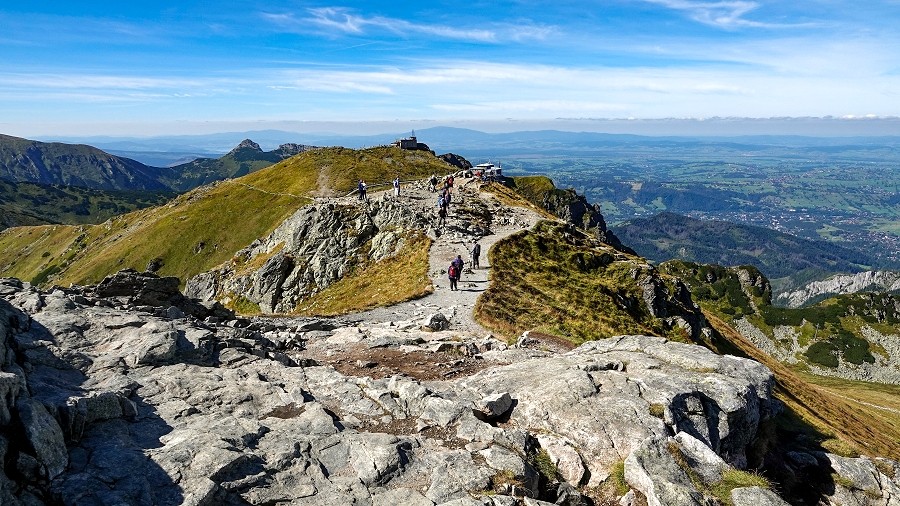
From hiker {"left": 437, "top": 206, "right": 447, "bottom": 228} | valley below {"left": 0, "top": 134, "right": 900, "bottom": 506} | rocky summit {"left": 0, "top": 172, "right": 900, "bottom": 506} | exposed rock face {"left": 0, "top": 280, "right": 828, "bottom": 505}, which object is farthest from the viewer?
hiker {"left": 437, "top": 206, "right": 447, "bottom": 228}

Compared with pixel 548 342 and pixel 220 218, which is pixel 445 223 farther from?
pixel 220 218

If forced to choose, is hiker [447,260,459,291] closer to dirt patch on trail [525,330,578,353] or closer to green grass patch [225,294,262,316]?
dirt patch on trail [525,330,578,353]

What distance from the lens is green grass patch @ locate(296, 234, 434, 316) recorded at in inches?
1774

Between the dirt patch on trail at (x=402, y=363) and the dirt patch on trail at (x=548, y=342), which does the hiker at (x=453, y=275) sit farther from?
the dirt patch on trail at (x=402, y=363)

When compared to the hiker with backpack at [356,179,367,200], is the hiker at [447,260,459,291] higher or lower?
lower

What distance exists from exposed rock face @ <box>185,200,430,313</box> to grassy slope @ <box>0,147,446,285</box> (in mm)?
34665

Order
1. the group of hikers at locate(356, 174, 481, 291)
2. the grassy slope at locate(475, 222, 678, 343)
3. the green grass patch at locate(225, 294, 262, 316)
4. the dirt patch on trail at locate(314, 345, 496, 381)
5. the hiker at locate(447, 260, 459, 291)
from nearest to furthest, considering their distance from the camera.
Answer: the dirt patch on trail at locate(314, 345, 496, 381) < the grassy slope at locate(475, 222, 678, 343) < the hiker at locate(447, 260, 459, 291) < the group of hikers at locate(356, 174, 481, 291) < the green grass patch at locate(225, 294, 262, 316)

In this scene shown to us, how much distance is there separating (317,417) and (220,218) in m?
126

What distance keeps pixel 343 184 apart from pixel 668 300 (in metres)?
79.9

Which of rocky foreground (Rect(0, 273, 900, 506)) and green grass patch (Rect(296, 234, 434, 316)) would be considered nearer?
rocky foreground (Rect(0, 273, 900, 506))

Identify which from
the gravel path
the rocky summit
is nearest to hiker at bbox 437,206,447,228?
the gravel path

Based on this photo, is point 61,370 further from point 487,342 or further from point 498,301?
point 498,301

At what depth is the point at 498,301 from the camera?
41.1 m

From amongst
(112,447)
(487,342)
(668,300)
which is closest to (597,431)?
(487,342)
